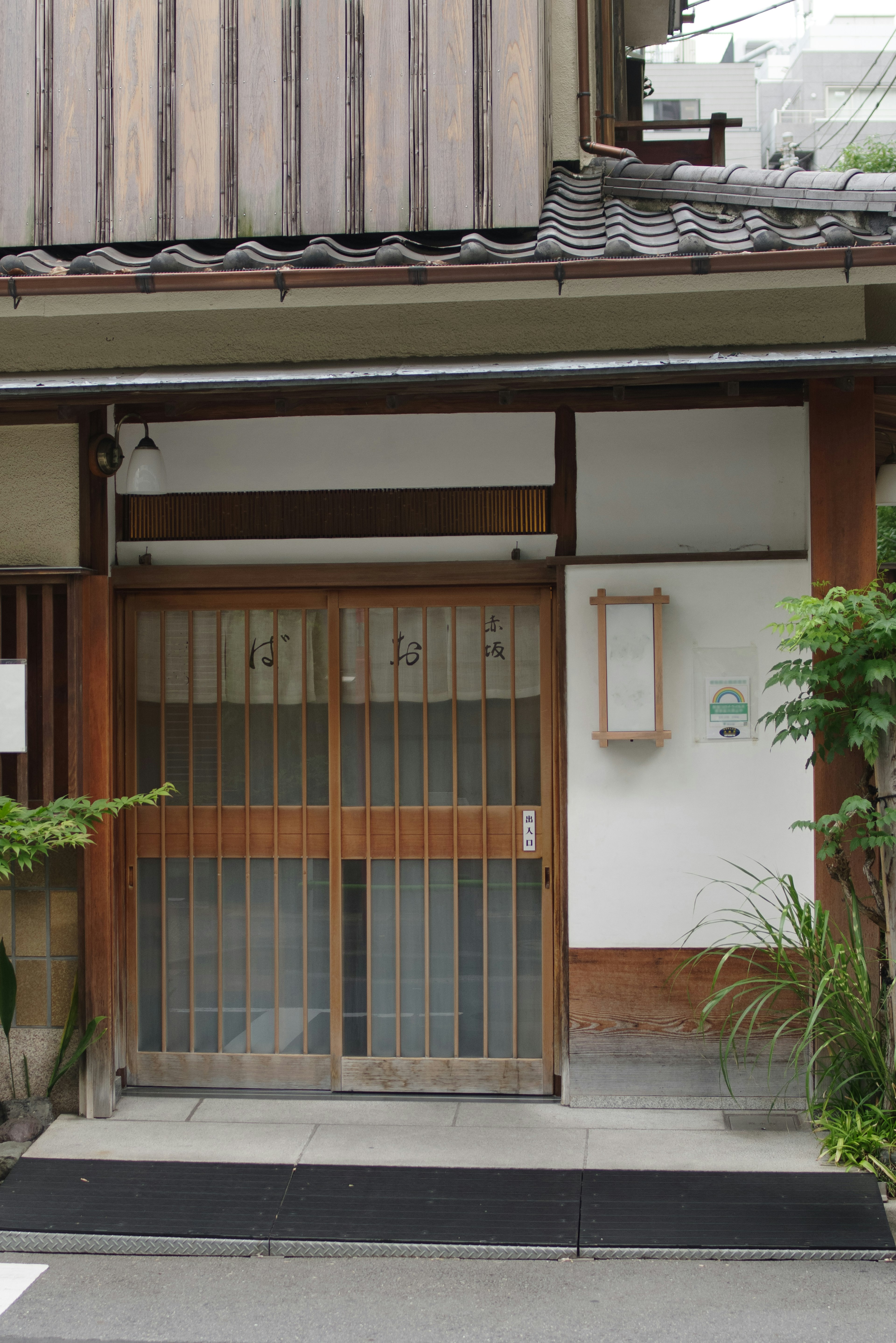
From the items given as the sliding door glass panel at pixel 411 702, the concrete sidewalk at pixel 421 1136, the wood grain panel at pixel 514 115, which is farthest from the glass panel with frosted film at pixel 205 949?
the wood grain panel at pixel 514 115

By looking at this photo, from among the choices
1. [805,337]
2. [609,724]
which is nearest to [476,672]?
[609,724]

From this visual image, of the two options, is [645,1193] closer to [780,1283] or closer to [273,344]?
[780,1283]

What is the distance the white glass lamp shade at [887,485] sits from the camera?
5965 mm

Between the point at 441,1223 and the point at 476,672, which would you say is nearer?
the point at 441,1223

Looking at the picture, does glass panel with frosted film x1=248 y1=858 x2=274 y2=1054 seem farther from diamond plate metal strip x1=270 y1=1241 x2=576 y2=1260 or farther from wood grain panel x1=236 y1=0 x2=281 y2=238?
wood grain panel x1=236 y1=0 x2=281 y2=238

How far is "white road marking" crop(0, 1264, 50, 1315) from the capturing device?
435 cm

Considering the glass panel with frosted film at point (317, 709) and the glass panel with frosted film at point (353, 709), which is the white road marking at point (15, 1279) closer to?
the glass panel with frosted film at point (317, 709)

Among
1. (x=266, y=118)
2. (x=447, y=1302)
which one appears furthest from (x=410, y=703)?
(x=266, y=118)

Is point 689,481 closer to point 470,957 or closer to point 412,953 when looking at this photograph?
point 470,957

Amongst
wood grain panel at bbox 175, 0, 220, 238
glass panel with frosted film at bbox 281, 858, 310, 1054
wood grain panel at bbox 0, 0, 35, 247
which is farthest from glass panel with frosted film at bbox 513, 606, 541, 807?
wood grain panel at bbox 0, 0, 35, 247

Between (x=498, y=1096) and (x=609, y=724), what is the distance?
7.04ft

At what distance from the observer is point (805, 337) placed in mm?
5770

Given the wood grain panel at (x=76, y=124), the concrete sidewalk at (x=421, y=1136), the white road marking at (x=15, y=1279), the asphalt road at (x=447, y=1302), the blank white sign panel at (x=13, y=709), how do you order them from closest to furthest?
the asphalt road at (x=447, y=1302), the white road marking at (x=15, y=1279), the concrete sidewalk at (x=421, y=1136), the blank white sign panel at (x=13, y=709), the wood grain panel at (x=76, y=124)

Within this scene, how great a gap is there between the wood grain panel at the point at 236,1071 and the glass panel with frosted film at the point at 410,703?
5.12 feet
